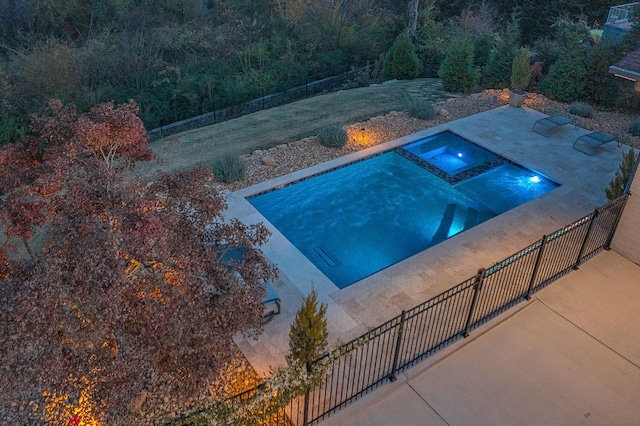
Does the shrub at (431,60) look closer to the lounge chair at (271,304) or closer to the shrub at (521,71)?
the shrub at (521,71)

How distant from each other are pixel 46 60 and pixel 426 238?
53.4 ft

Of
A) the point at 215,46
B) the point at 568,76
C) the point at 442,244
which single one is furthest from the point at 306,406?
the point at 215,46

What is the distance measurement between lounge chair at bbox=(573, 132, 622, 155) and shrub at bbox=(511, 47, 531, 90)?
426cm

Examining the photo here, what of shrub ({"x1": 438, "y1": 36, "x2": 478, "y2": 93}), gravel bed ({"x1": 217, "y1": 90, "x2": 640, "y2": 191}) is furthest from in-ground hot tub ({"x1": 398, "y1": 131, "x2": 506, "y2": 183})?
shrub ({"x1": 438, "y1": 36, "x2": 478, "y2": 93})

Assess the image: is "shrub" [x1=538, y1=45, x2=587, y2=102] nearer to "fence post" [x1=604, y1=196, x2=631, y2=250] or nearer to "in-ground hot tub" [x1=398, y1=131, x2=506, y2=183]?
"in-ground hot tub" [x1=398, y1=131, x2=506, y2=183]

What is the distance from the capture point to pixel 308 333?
677 cm

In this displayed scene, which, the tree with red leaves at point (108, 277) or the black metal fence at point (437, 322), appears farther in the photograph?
the black metal fence at point (437, 322)

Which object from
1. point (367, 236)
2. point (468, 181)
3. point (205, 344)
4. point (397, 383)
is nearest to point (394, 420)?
point (397, 383)

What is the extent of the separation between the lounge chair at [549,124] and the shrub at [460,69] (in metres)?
3.79

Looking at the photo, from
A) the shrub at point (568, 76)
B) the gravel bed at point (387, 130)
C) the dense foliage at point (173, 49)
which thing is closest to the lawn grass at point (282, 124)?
the gravel bed at point (387, 130)

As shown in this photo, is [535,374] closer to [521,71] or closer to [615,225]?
[615,225]

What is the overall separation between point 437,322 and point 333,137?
7719mm

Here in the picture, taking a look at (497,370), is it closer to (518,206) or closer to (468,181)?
(518,206)

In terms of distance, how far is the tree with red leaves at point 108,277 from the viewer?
15.1 ft
